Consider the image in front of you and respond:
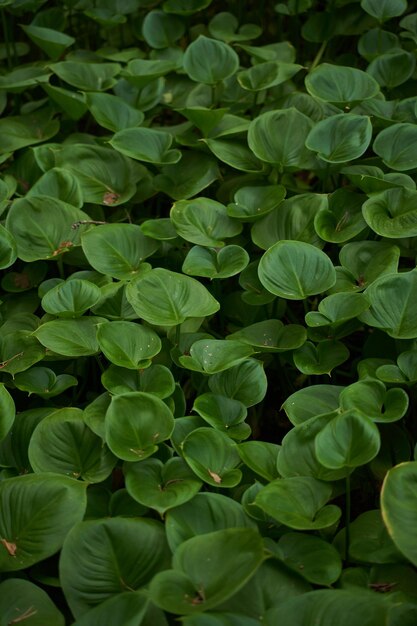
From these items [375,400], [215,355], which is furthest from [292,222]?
[375,400]

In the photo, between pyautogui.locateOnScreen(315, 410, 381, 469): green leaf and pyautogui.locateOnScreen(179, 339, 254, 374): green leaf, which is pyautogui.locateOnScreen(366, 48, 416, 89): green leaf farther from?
pyautogui.locateOnScreen(315, 410, 381, 469): green leaf

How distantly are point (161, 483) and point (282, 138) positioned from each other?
0.93 meters

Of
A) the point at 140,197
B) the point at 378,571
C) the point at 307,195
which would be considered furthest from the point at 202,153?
the point at 378,571

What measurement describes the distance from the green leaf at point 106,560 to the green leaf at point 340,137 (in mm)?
962

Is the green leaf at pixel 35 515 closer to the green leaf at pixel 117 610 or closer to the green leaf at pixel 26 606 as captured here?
the green leaf at pixel 26 606

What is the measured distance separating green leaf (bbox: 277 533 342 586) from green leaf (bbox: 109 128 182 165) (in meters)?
0.98

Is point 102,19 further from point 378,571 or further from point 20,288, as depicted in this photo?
point 378,571

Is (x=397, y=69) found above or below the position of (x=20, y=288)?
above

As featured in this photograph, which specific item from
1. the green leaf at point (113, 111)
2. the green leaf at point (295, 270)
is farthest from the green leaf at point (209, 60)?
the green leaf at point (295, 270)

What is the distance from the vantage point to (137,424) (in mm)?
1321

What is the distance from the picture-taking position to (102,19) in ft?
7.50

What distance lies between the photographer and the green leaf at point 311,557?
3.90 ft

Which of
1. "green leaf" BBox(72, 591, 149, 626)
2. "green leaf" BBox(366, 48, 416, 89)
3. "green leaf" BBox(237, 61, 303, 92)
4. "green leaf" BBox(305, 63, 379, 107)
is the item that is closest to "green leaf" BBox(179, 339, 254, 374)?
"green leaf" BBox(72, 591, 149, 626)

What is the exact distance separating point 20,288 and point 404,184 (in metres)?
0.90
